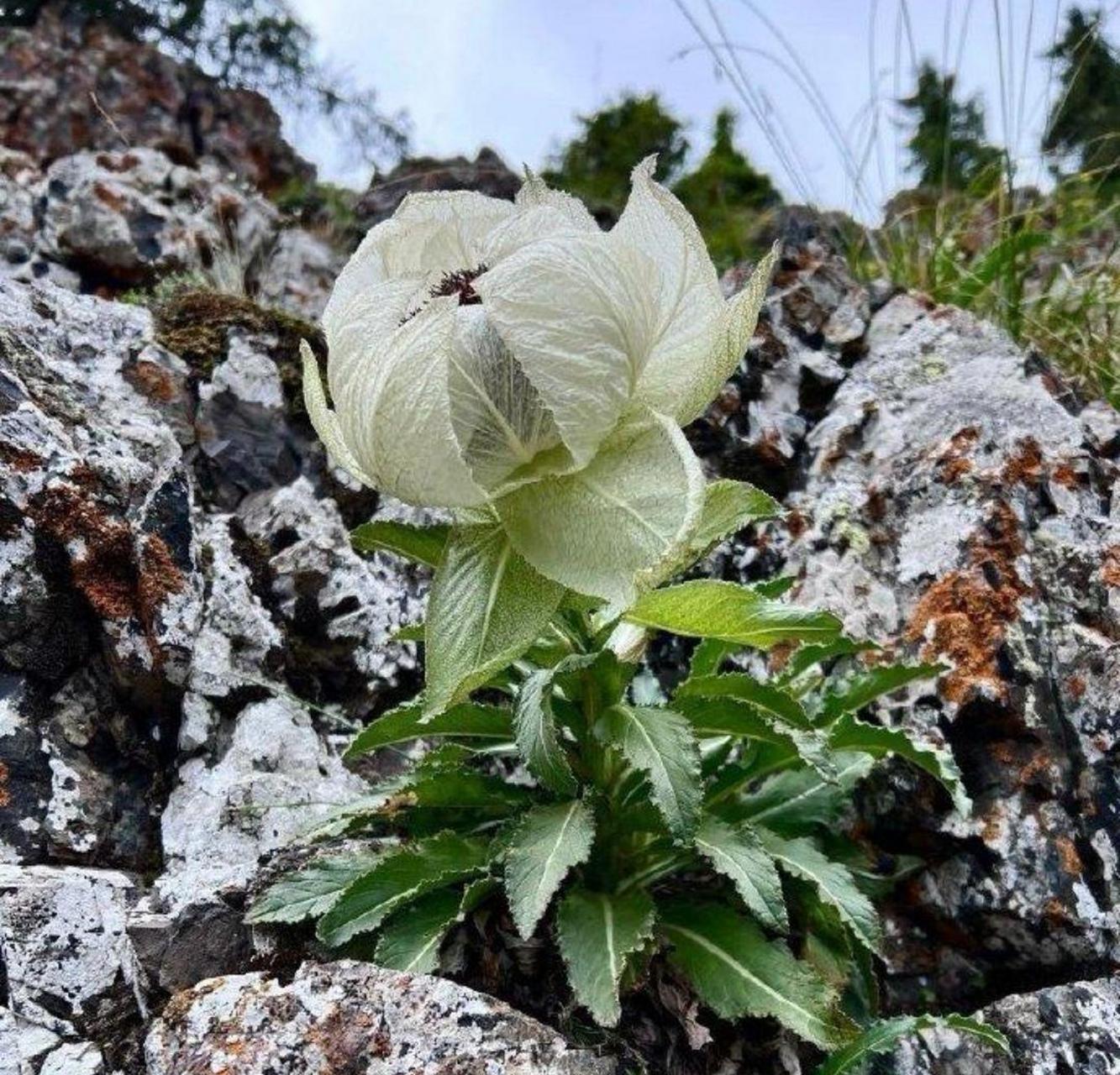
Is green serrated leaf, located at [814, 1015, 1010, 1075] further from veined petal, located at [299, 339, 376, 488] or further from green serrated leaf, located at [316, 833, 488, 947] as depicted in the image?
veined petal, located at [299, 339, 376, 488]

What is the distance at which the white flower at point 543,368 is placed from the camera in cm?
149

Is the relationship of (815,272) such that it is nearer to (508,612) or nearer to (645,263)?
(645,263)

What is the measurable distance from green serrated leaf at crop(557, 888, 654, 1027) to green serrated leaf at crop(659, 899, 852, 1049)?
0.38 ft

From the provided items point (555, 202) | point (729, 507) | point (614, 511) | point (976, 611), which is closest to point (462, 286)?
point (555, 202)

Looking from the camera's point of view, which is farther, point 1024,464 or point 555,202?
point 1024,464

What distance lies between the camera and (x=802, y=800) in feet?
7.18

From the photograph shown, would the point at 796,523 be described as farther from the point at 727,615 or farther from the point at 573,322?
the point at 573,322

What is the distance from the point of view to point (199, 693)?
2.33 meters

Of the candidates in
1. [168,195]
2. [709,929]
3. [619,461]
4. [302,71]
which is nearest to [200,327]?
[619,461]

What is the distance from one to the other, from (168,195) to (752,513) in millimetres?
4595

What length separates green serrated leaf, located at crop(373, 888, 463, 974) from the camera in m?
1.79

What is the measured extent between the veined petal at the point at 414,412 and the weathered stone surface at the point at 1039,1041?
1.39 m

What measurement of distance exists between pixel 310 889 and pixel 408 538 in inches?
25.1

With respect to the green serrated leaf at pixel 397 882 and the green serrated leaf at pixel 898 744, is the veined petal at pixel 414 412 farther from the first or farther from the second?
the green serrated leaf at pixel 898 744
